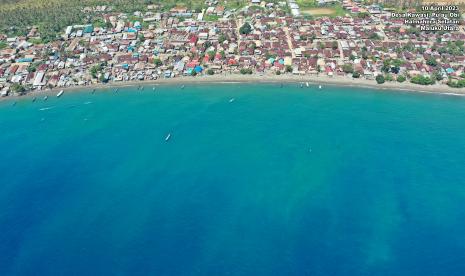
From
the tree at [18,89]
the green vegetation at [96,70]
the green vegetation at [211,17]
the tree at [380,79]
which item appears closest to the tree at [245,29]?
the green vegetation at [211,17]

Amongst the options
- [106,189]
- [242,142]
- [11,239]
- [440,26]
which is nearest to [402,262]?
[242,142]

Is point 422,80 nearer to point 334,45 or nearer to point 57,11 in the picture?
point 334,45

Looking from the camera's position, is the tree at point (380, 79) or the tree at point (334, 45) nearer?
the tree at point (380, 79)

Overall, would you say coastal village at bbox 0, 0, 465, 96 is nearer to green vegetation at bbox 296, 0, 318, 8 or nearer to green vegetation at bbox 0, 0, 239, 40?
green vegetation at bbox 0, 0, 239, 40

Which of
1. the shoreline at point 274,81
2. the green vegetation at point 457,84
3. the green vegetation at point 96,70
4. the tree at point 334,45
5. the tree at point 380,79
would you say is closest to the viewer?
the green vegetation at point 457,84

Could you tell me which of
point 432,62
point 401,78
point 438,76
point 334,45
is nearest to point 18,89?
point 334,45

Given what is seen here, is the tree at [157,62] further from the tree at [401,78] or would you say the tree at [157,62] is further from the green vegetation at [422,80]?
the green vegetation at [422,80]

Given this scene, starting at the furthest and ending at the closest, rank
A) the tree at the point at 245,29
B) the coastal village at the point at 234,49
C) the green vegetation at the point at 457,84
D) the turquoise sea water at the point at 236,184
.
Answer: the tree at the point at 245,29 < the coastal village at the point at 234,49 < the green vegetation at the point at 457,84 < the turquoise sea water at the point at 236,184
